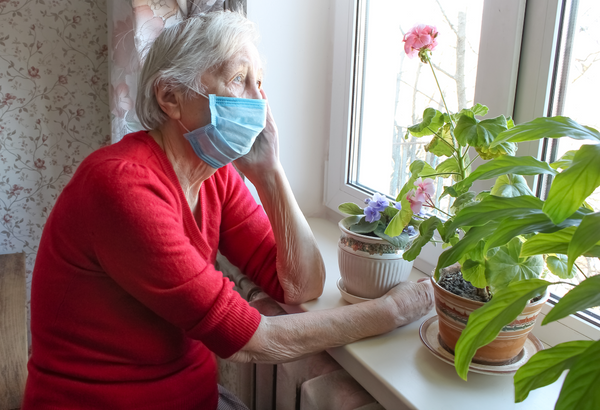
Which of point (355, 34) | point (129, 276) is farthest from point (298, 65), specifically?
point (129, 276)

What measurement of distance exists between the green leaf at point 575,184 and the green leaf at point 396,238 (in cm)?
51

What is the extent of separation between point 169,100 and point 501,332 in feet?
2.47

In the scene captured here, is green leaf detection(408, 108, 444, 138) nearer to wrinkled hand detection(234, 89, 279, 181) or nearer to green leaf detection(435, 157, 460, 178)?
green leaf detection(435, 157, 460, 178)

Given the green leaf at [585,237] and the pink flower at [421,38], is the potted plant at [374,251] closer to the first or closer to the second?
the pink flower at [421,38]

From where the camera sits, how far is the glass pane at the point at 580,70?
801mm

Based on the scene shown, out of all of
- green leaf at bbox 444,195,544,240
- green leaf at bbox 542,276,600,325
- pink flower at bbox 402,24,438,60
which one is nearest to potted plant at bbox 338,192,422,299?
pink flower at bbox 402,24,438,60

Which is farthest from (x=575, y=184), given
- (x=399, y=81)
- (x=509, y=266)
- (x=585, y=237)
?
(x=399, y=81)

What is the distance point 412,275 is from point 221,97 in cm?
65

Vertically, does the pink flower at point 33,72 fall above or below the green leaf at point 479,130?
above

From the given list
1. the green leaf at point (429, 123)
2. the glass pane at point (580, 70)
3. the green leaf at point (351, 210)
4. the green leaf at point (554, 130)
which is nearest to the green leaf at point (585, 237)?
the green leaf at point (554, 130)

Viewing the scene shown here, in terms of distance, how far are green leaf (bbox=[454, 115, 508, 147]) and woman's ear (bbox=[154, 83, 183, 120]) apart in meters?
0.55

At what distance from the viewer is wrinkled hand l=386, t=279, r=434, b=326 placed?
0.93 m

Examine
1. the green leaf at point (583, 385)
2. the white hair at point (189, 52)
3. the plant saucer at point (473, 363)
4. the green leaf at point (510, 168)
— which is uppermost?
the white hair at point (189, 52)

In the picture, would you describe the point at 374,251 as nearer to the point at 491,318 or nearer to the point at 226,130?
the point at 226,130
